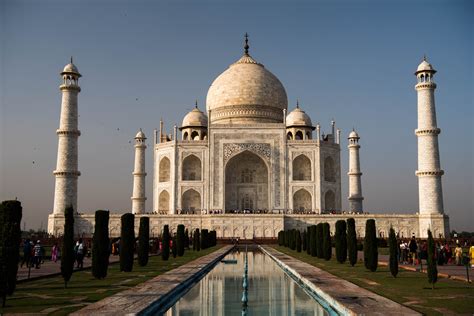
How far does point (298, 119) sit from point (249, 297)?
25.7 meters

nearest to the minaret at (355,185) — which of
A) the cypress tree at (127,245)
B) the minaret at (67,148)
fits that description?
the minaret at (67,148)

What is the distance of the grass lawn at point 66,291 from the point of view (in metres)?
6.16

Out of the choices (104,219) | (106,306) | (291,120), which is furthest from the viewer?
(291,120)

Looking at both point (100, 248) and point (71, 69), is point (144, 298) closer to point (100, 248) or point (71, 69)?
point (100, 248)

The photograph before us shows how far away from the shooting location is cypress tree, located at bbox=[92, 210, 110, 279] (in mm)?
9562

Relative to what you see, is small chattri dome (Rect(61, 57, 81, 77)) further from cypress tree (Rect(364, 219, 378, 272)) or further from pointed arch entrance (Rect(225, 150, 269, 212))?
cypress tree (Rect(364, 219, 378, 272))

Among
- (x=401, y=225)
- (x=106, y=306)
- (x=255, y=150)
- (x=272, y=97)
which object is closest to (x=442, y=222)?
(x=401, y=225)

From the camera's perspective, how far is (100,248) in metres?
9.82

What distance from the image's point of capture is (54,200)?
84.0 feet

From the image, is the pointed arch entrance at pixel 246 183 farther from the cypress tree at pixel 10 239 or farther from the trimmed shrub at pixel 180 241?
the cypress tree at pixel 10 239

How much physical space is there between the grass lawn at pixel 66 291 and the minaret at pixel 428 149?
1717 cm

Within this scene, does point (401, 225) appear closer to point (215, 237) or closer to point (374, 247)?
point (215, 237)

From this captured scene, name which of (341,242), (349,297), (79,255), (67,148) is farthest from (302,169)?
(349,297)

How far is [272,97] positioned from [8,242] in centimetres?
2675
